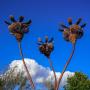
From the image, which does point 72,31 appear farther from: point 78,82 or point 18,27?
point 78,82

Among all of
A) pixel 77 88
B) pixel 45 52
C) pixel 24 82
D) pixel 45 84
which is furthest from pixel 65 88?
pixel 45 52

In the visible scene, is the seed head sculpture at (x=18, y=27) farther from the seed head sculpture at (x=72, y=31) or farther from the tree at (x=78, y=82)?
the tree at (x=78, y=82)

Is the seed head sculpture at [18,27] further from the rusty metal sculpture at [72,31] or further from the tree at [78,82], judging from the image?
the tree at [78,82]

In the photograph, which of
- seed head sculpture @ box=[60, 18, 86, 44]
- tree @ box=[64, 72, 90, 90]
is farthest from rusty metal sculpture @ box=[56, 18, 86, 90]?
tree @ box=[64, 72, 90, 90]

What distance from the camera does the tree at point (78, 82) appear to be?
73.9 m

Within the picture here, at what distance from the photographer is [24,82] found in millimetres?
56000

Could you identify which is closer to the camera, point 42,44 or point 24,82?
point 42,44

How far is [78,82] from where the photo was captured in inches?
2953

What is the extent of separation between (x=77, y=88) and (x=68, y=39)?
139 ft

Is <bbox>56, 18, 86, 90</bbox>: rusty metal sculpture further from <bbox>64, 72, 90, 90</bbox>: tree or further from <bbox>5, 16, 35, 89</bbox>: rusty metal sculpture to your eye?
<bbox>64, 72, 90, 90</bbox>: tree

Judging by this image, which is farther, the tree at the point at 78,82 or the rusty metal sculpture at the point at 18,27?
the tree at the point at 78,82

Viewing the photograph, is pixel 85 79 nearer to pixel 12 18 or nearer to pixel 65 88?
pixel 65 88

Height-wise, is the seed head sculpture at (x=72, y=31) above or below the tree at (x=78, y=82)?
below

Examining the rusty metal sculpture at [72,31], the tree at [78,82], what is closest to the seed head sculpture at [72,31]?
the rusty metal sculpture at [72,31]
